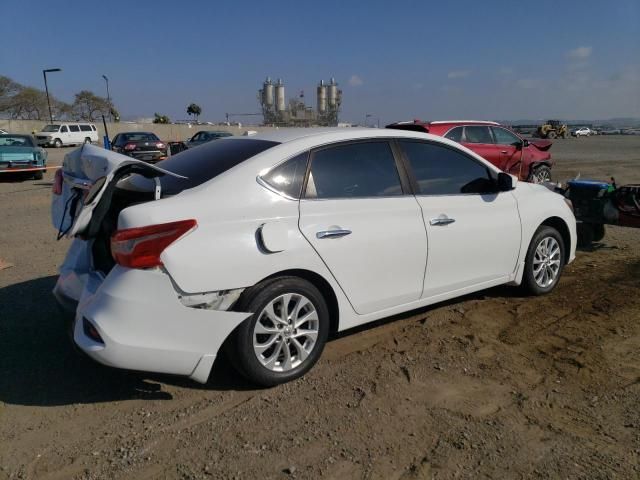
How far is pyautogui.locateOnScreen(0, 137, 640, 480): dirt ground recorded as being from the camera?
2629mm

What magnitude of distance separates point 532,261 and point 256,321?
2.85m

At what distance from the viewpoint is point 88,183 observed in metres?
3.46

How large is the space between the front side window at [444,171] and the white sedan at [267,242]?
12 mm

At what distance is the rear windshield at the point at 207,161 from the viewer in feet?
11.1

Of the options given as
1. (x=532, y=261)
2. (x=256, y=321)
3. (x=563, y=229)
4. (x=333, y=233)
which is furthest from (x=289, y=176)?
(x=563, y=229)

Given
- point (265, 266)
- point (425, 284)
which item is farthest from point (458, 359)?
point (265, 266)

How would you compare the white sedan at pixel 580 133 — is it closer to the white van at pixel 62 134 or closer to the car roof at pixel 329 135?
the white van at pixel 62 134

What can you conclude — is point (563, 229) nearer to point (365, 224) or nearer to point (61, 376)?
point (365, 224)

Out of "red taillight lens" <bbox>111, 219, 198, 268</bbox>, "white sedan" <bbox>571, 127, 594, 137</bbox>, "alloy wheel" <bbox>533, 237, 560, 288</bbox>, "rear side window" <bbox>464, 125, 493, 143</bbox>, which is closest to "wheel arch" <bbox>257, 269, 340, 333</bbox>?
"red taillight lens" <bbox>111, 219, 198, 268</bbox>

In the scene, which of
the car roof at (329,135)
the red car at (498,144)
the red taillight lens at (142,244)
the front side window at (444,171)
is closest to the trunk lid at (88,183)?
the red taillight lens at (142,244)

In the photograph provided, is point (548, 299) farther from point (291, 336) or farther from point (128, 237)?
point (128, 237)

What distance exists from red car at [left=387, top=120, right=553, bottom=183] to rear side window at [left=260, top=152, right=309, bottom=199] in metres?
7.79

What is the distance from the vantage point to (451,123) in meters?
11.4

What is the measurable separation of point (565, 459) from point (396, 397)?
3.19 feet
